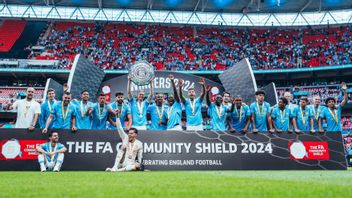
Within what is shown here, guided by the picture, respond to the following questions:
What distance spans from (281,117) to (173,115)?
3119mm

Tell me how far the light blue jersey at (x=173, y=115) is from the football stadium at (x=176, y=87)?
41 mm

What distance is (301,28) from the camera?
45094 millimetres

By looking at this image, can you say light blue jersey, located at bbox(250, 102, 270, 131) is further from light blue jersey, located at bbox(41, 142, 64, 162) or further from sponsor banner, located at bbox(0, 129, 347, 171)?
light blue jersey, located at bbox(41, 142, 64, 162)

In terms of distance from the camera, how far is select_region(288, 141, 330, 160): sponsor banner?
9.46 metres

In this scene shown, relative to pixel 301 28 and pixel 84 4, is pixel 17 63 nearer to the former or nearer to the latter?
pixel 84 4

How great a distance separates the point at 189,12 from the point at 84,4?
13.0 meters

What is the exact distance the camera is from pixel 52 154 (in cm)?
835

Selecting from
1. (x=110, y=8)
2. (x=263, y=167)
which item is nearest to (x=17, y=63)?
(x=110, y=8)

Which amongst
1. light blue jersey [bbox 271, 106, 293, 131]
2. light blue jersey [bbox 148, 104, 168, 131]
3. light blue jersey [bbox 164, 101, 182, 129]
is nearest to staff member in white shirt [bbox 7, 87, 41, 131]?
light blue jersey [bbox 148, 104, 168, 131]

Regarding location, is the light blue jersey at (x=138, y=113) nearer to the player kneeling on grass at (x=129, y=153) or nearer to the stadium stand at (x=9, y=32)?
the player kneeling on grass at (x=129, y=153)

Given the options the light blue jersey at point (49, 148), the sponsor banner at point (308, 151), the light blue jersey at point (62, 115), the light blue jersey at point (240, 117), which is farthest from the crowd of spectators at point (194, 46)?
the sponsor banner at point (308, 151)

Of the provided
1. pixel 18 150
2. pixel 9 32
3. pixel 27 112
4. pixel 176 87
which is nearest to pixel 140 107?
pixel 27 112

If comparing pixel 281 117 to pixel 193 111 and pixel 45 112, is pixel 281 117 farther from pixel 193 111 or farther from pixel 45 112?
pixel 45 112

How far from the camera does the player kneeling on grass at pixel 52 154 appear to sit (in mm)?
8375
